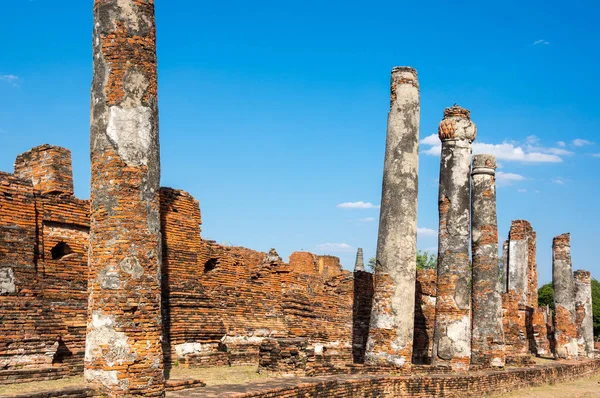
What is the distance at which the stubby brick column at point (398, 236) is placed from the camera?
14.4 m

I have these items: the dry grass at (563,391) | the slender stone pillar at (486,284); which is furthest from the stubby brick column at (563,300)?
the slender stone pillar at (486,284)

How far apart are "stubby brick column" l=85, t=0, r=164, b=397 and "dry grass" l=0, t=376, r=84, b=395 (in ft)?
1.52

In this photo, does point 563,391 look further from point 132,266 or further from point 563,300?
point 132,266

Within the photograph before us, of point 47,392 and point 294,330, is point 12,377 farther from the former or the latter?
point 294,330

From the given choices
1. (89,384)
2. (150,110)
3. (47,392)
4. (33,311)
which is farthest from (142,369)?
(150,110)

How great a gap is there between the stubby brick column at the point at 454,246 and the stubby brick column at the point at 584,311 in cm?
1333

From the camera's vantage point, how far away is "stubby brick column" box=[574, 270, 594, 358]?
1130 inches

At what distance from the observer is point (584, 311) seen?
2892 centimetres

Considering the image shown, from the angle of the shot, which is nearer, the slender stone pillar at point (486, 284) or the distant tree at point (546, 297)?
the slender stone pillar at point (486, 284)

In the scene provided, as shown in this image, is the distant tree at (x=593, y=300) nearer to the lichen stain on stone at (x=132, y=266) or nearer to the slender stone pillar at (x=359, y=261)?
the slender stone pillar at (x=359, y=261)

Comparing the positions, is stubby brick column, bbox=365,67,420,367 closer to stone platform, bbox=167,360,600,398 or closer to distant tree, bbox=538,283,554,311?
stone platform, bbox=167,360,600,398

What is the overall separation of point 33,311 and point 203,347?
13.0ft

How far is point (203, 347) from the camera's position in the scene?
1416 cm

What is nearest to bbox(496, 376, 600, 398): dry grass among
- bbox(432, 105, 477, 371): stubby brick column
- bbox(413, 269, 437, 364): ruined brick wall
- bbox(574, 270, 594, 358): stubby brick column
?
bbox(432, 105, 477, 371): stubby brick column
